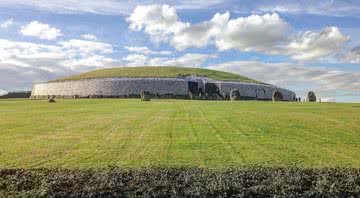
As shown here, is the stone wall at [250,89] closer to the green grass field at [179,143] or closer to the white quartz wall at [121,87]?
the white quartz wall at [121,87]

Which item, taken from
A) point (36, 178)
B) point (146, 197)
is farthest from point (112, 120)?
point (146, 197)

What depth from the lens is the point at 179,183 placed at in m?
14.5

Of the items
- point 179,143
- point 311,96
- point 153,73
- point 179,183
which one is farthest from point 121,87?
point 179,183

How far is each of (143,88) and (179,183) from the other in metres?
92.2

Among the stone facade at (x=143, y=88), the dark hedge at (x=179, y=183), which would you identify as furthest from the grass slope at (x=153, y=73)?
the dark hedge at (x=179, y=183)

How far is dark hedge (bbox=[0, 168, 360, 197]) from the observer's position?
13.7 metres

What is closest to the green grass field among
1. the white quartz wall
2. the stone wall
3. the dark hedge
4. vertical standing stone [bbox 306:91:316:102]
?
the dark hedge

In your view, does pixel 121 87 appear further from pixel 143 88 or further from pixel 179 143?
pixel 179 143

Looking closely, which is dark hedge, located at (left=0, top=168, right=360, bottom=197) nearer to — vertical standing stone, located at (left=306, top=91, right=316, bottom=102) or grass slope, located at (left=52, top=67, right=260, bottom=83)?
vertical standing stone, located at (left=306, top=91, right=316, bottom=102)

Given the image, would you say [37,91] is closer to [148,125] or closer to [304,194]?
[148,125]

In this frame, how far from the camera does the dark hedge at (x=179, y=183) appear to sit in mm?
13656

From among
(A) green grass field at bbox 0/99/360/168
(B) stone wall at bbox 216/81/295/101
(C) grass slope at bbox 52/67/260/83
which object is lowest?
(A) green grass field at bbox 0/99/360/168

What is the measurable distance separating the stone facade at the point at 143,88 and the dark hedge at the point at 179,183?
8570 cm

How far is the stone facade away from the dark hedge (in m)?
85.7
